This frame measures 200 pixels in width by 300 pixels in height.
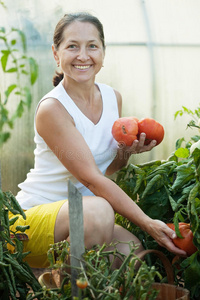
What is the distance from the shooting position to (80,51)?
92.9 inches

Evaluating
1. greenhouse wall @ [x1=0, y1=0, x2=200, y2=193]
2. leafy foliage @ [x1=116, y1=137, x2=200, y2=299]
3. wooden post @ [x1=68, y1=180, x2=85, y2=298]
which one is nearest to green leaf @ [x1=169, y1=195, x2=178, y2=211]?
leafy foliage @ [x1=116, y1=137, x2=200, y2=299]

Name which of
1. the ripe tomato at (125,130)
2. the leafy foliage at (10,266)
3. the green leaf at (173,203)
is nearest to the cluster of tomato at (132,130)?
the ripe tomato at (125,130)

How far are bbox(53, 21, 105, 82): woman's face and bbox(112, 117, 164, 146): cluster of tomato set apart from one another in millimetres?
285

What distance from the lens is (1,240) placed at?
180cm

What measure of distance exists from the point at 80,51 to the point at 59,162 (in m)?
0.54

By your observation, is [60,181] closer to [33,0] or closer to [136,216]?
[136,216]

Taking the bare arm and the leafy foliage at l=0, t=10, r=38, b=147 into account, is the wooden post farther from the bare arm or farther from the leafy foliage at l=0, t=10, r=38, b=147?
the bare arm

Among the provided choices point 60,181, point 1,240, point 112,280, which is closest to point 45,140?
point 60,181

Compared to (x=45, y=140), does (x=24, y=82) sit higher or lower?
higher

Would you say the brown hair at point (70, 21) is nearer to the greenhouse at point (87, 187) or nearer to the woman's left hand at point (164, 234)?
the greenhouse at point (87, 187)

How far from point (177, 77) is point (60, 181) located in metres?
2.22

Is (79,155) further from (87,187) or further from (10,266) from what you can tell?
(10,266)

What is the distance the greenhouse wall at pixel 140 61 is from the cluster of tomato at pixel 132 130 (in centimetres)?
148

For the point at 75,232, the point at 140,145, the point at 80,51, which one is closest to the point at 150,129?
the point at 140,145
